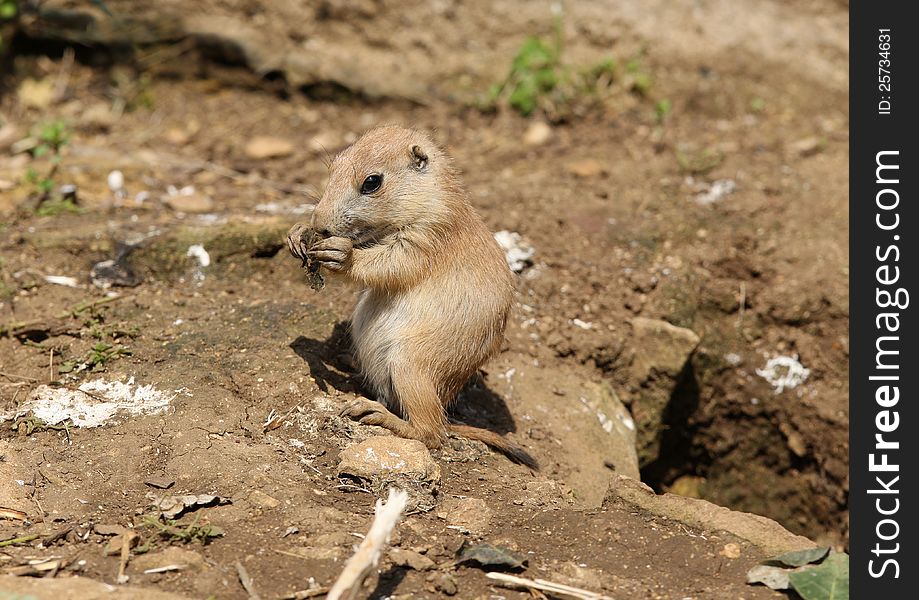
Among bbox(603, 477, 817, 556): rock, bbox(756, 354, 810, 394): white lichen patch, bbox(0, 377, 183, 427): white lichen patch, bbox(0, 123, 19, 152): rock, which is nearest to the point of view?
bbox(603, 477, 817, 556): rock

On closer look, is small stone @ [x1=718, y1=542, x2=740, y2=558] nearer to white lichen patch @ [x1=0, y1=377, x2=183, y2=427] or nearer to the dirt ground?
the dirt ground

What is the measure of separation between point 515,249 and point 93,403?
9.97 ft

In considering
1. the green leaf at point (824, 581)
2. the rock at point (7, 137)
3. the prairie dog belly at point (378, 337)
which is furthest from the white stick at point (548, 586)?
the rock at point (7, 137)

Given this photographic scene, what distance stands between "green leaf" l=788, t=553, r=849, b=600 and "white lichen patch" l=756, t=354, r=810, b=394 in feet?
9.64

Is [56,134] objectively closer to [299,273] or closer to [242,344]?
[299,273]

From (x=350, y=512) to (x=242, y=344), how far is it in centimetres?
145

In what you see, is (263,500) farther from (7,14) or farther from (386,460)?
(7,14)

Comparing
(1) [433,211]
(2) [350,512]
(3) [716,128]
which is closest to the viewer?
(2) [350,512]

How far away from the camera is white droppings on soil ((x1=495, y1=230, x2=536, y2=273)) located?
21.2ft

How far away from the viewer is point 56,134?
6.89 metres

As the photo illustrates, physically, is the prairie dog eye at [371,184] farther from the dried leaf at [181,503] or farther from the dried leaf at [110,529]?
the dried leaf at [110,529]

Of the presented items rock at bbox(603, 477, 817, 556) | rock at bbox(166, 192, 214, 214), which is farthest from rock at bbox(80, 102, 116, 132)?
rock at bbox(603, 477, 817, 556)

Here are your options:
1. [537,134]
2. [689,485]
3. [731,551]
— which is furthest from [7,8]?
[731,551]

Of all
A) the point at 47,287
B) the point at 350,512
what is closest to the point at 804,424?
the point at 350,512
